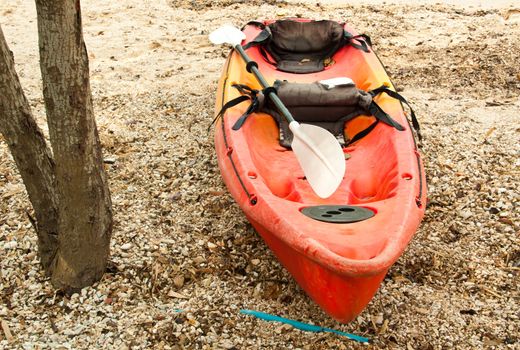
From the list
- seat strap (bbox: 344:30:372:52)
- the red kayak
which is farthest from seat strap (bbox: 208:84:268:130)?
seat strap (bbox: 344:30:372:52)

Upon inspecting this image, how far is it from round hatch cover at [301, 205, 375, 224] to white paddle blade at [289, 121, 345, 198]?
0.14 metres

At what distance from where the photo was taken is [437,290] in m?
2.97

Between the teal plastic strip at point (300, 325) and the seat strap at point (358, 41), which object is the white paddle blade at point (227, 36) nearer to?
the seat strap at point (358, 41)

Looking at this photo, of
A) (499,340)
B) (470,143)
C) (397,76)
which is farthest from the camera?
(397,76)

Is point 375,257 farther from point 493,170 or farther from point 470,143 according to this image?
point 470,143

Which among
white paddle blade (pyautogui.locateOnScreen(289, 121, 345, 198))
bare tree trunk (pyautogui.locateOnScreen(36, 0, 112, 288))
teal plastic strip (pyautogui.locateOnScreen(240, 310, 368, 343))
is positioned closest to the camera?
bare tree trunk (pyautogui.locateOnScreen(36, 0, 112, 288))

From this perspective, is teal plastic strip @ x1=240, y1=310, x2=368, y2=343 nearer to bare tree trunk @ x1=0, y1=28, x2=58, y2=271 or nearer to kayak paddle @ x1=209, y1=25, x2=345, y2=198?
kayak paddle @ x1=209, y1=25, x2=345, y2=198

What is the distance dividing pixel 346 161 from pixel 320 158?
55 cm

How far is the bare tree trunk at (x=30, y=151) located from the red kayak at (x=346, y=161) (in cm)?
103

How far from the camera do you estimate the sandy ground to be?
2717 mm

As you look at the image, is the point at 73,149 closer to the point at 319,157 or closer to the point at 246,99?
the point at 319,157

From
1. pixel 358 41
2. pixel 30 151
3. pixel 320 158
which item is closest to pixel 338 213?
pixel 320 158

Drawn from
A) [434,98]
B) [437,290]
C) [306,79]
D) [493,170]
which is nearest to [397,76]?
[434,98]

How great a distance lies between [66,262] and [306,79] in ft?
9.46
